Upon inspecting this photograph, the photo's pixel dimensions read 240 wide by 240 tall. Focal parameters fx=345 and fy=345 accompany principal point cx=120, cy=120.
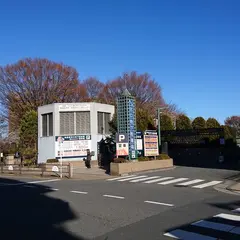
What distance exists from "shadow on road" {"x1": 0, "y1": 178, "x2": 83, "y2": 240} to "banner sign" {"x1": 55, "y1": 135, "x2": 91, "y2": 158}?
18036 mm

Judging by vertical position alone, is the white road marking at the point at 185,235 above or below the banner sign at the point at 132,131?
below

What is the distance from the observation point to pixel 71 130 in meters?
33.1

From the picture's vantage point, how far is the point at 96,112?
33.6 metres

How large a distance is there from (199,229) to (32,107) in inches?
A: 1720

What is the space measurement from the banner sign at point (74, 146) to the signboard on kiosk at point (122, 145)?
7481 millimetres

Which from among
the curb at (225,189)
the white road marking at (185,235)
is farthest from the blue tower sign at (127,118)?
the white road marking at (185,235)

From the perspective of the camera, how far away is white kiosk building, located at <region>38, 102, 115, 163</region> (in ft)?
106

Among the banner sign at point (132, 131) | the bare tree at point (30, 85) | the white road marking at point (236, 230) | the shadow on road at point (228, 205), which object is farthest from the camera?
the bare tree at point (30, 85)

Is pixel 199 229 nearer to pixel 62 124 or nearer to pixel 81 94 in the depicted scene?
pixel 62 124

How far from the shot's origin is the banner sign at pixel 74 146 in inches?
1261

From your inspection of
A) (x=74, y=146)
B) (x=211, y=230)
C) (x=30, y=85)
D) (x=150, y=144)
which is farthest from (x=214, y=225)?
(x=30, y=85)

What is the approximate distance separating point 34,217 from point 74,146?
22774mm

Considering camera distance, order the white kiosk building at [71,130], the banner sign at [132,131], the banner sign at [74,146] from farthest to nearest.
Answer: the white kiosk building at [71,130] < the banner sign at [74,146] < the banner sign at [132,131]

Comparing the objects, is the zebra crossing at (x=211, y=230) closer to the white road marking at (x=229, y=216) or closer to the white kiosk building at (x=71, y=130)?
the white road marking at (x=229, y=216)
